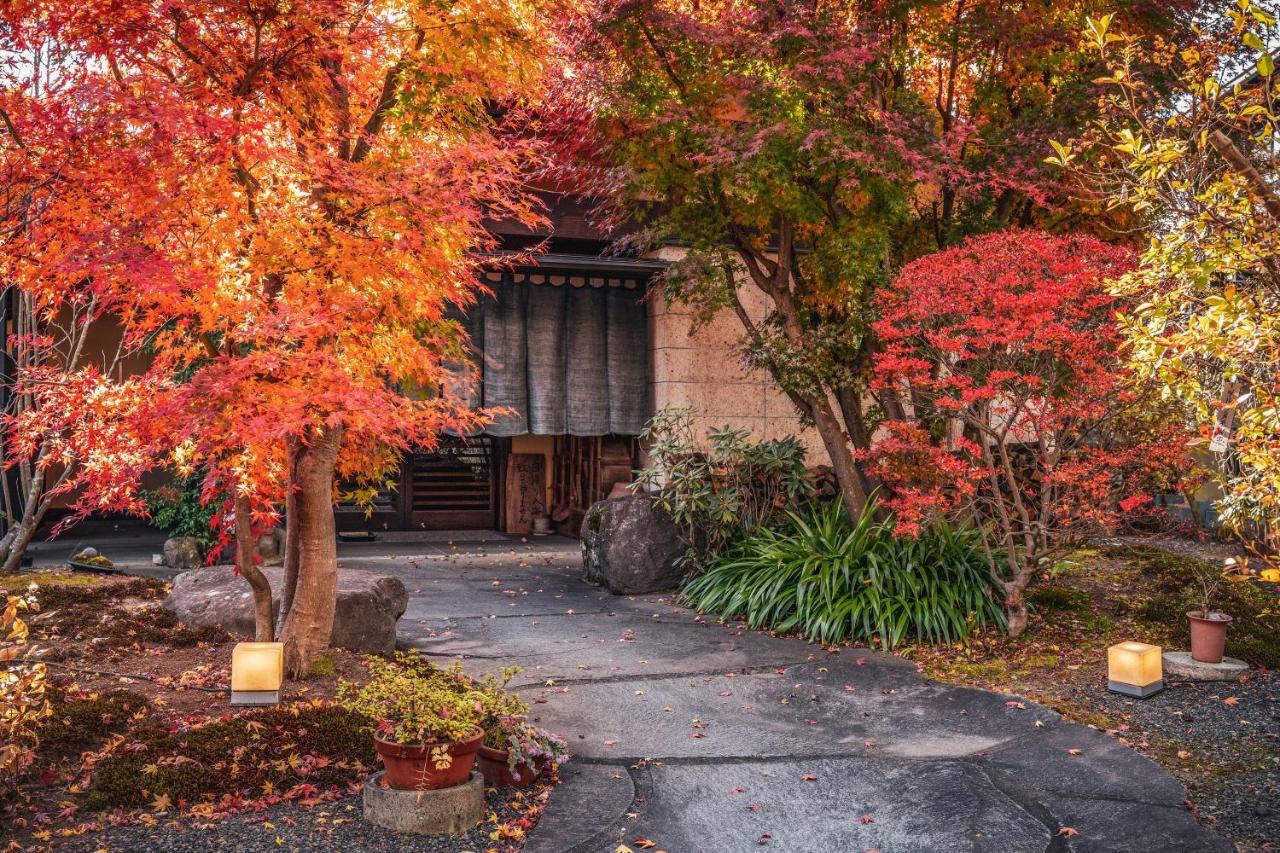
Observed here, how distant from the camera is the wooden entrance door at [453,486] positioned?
15.2m

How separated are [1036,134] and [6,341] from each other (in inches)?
430

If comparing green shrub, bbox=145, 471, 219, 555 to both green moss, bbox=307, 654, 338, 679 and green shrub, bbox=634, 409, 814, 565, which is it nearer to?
green shrub, bbox=634, 409, 814, 565

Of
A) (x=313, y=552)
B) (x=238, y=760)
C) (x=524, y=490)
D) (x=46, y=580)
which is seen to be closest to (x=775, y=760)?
(x=238, y=760)

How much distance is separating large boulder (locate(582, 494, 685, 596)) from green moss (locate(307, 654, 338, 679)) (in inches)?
175

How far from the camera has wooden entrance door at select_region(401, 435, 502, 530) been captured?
15.2 meters

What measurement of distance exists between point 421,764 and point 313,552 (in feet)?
8.34

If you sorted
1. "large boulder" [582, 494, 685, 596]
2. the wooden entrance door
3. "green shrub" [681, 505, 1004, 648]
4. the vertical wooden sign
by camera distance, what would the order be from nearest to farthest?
"green shrub" [681, 505, 1004, 648] → "large boulder" [582, 494, 685, 596] → the wooden entrance door → the vertical wooden sign

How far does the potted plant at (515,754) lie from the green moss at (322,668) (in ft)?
5.37

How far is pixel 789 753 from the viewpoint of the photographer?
5809mm

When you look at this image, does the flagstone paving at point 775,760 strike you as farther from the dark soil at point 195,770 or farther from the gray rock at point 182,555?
the gray rock at point 182,555

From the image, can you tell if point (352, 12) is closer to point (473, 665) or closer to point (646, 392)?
point (473, 665)

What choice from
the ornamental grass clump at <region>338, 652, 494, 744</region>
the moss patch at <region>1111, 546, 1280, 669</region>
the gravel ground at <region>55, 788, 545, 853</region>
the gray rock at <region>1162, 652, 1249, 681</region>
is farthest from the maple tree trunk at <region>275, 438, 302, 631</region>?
the moss patch at <region>1111, 546, 1280, 669</region>

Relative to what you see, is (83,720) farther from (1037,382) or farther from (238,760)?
(1037,382)

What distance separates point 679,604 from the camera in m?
10.2
